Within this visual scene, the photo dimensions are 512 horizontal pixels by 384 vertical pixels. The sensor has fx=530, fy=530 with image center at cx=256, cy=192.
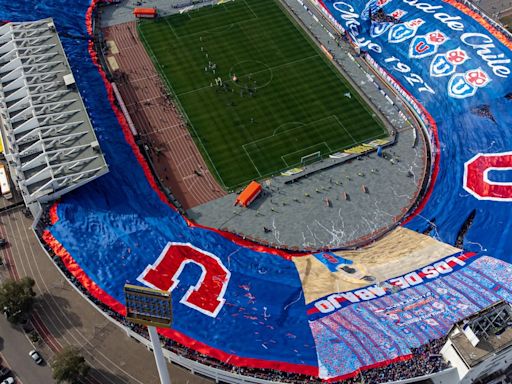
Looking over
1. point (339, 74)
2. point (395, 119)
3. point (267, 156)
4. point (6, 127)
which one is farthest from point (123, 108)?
point (395, 119)

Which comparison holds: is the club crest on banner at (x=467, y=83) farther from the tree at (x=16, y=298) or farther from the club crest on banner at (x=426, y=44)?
the tree at (x=16, y=298)

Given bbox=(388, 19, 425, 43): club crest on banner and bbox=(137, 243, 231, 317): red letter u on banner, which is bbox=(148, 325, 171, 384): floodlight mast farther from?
bbox=(388, 19, 425, 43): club crest on banner

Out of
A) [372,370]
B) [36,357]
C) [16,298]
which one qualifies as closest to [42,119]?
[16,298]

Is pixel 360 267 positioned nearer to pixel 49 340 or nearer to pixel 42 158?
pixel 49 340

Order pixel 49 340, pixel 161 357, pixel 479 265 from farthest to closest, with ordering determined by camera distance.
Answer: pixel 479 265
pixel 49 340
pixel 161 357

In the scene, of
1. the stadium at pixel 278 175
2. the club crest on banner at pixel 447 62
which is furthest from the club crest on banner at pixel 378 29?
the club crest on banner at pixel 447 62

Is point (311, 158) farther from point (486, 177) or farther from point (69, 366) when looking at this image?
point (69, 366)

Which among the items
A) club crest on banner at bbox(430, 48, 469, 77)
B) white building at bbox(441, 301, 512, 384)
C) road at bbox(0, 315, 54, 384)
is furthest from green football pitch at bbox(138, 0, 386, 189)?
white building at bbox(441, 301, 512, 384)
